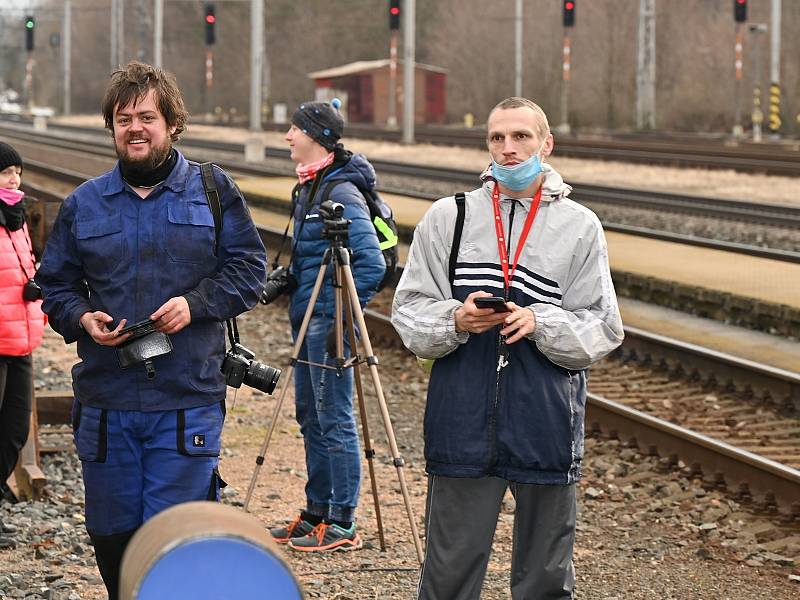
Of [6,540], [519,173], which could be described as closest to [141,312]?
[519,173]

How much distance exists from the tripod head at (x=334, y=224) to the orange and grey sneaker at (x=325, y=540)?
1413 millimetres

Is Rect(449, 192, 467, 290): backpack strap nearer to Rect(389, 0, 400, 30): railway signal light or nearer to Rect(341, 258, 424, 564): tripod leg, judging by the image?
Rect(341, 258, 424, 564): tripod leg

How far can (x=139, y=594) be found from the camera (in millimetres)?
2744

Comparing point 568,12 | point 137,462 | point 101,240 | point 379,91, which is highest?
point 568,12

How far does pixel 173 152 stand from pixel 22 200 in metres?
2.32

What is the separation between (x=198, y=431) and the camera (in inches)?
181

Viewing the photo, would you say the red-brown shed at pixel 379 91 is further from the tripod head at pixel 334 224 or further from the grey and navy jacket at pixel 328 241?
the tripod head at pixel 334 224

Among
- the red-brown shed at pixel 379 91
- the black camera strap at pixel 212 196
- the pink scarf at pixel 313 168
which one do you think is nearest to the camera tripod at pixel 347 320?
the pink scarf at pixel 313 168

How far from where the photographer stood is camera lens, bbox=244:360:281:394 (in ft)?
16.9

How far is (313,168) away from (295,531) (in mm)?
1759

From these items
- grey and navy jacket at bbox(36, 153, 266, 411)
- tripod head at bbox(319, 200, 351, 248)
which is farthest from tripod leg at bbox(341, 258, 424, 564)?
grey and navy jacket at bbox(36, 153, 266, 411)

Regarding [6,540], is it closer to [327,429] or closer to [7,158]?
[327,429]

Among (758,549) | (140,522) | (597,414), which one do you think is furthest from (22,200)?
(597,414)

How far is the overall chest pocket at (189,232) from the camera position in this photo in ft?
15.1
